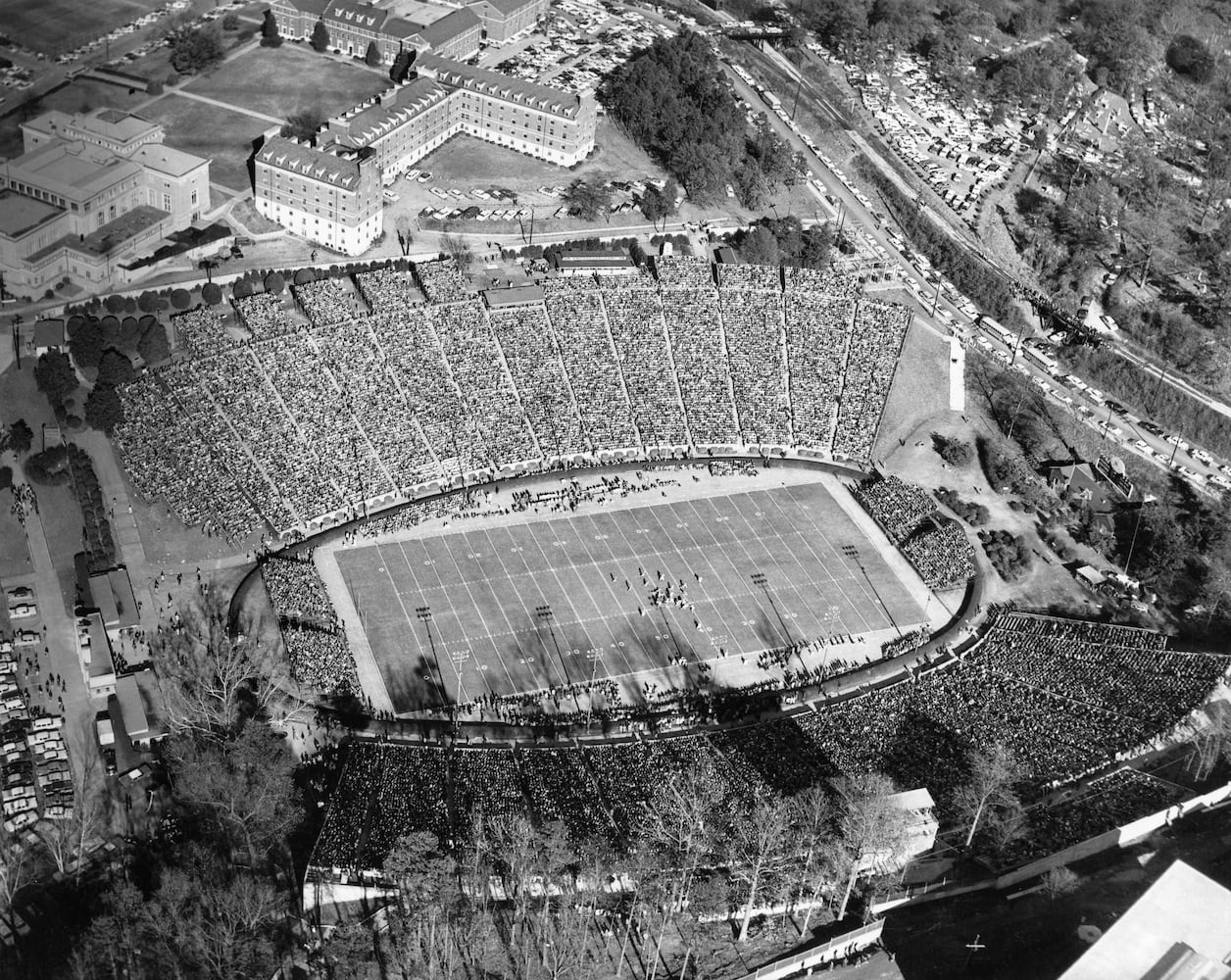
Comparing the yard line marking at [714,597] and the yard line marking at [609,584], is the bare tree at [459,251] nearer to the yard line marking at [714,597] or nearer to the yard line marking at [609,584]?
the yard line marking at [609,584]

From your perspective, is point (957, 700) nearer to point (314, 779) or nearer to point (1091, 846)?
point (1091, 846)

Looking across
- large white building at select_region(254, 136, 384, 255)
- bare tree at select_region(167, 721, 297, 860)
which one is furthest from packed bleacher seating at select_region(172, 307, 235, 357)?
bare tree at select_region(167, 721, 297, 860)

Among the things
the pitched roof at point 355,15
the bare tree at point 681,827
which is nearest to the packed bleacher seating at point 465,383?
the bare tree at point 681,827

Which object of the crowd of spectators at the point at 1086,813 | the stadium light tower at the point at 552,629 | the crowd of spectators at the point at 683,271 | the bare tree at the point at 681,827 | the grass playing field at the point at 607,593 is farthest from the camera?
the crowd of spectators at the point at 683,271

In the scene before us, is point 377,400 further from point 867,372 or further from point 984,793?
point 984,793

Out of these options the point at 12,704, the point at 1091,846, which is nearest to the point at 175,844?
the point at 12,704
